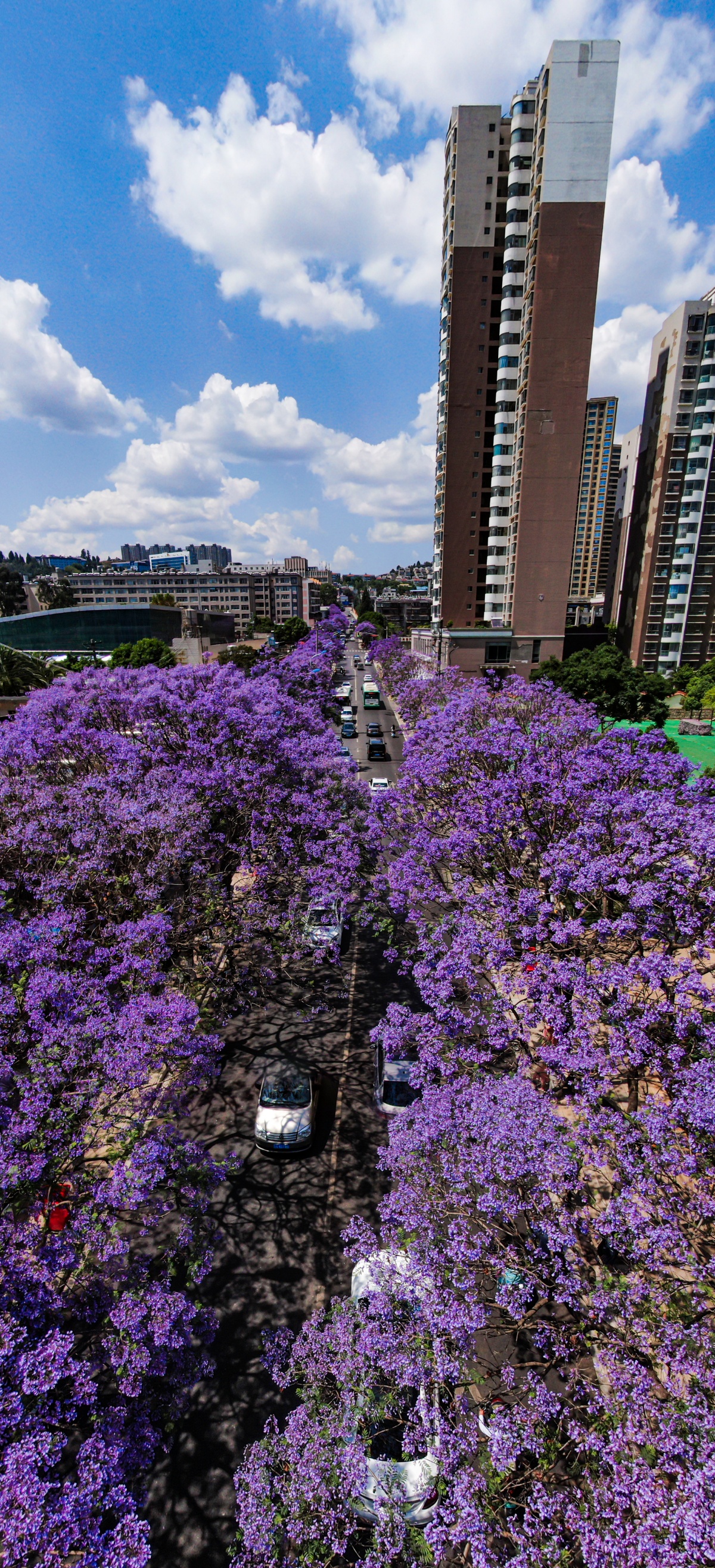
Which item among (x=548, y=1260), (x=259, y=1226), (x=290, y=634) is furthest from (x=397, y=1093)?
(x=290, y=634)

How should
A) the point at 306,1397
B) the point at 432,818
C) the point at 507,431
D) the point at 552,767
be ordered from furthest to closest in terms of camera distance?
the point at 507,431, the point at 432,818, the point at 552,767, the point at 306,1397

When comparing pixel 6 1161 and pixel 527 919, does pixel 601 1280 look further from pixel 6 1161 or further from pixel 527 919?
pixel 6 1161

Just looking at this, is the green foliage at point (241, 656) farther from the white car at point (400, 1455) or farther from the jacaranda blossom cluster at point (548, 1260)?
the white car at point (400, 1455)

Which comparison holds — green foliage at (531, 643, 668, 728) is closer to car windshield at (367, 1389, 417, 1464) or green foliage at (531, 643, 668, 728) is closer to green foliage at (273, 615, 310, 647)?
car windshield at (367, 1389, 417, 1464)

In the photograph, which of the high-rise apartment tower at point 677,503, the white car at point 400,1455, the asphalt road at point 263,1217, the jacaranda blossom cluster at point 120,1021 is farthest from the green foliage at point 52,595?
the white car at point 400,1455

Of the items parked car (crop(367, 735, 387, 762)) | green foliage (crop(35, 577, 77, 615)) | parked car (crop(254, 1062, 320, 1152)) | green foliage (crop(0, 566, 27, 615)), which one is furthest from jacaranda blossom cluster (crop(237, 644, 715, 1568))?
green foliage (crop(35, 577, 77, 615))

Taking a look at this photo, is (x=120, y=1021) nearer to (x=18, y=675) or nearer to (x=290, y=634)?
(x=18, y=675)

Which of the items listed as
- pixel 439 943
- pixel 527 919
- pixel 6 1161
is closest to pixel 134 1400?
pixel 6 1161
